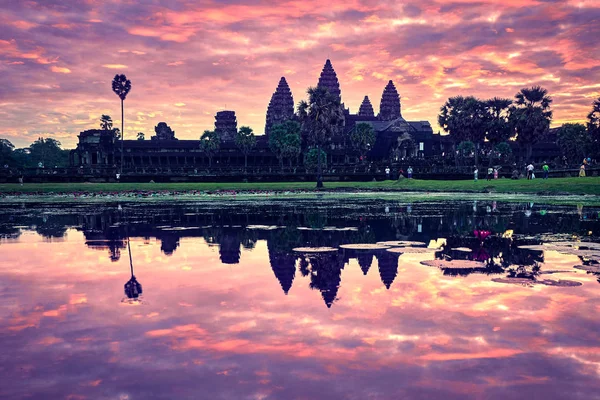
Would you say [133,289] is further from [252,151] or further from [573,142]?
[573,142]

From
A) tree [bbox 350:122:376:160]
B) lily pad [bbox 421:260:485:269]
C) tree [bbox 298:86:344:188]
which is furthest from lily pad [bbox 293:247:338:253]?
tree [bbox 350:122:376:160]

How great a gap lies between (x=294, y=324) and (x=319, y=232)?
8766 mm

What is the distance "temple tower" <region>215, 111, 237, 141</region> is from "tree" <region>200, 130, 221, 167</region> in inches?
2094

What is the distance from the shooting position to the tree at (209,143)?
355 feet

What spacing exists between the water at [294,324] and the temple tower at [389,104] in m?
169

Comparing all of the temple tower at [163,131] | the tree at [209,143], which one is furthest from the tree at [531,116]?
the temple tower at [163,131]

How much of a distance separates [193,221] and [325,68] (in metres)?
153

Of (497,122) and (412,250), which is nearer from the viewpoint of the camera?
(412,250)

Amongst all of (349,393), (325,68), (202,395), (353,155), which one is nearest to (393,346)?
(349,393)

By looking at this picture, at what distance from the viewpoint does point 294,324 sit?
592 cm

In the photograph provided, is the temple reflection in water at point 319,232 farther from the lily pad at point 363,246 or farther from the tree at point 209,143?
the tree at point 209,143

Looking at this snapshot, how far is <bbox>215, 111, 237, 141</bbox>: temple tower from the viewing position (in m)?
164

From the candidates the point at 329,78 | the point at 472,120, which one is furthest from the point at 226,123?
the point at 472,120

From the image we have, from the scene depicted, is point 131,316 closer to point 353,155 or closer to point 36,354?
point 36,354
